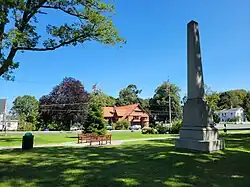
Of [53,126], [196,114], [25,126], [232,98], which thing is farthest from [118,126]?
[232,98]

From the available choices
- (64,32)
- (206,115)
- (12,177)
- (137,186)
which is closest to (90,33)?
(64,32)

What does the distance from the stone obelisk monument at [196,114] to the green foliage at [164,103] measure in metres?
64.0

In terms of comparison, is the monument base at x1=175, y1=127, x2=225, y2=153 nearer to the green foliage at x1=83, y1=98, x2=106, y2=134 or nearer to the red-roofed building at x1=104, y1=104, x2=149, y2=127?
the green foliage at x1=83, y1=98, x2=106, y2=134

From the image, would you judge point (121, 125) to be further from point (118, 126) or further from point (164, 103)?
point (164, 103)

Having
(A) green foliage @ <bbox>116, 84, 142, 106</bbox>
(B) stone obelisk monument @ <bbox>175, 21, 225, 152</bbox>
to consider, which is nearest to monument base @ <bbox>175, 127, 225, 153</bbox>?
(B) stone obelisk monument @ <bbox>175, 21, 225, 152</bbox>

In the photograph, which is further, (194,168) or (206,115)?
(206,115)

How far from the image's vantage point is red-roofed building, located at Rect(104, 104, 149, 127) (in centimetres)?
6846

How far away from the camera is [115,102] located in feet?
327

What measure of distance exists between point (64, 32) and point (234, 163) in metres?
10.9

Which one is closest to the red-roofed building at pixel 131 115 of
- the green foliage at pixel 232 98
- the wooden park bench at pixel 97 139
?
the wooden park bench at pixel 97 139

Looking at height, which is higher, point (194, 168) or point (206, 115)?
point (206, 115)

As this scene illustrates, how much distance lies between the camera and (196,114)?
1214 centimetres

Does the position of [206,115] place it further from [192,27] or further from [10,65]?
[10,65]

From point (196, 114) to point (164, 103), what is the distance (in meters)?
71.3
